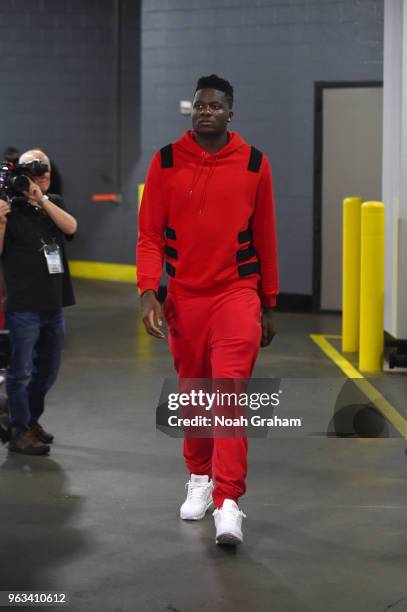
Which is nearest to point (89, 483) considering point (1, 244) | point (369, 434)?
point (1, 244)

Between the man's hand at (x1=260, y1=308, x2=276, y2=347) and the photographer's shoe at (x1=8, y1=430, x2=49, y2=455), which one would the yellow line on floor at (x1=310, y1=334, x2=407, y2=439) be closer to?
the man's hand at (x1=260, y1=308, x2=276, y2=347)

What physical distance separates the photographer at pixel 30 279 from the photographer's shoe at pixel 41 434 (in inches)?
4.2

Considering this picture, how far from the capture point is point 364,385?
8703mm

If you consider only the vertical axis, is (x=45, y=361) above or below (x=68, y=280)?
below

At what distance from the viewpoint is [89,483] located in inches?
237

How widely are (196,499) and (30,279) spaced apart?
5.86 ft

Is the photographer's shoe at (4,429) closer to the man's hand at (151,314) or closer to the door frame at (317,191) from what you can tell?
the man's hand at (151,314)

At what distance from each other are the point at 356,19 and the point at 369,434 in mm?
6974

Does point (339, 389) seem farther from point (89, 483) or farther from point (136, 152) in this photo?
point (136, 152)

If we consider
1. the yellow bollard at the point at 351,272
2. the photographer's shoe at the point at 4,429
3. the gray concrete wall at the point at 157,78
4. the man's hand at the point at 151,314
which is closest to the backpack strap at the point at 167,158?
the man's hand at the point at 151,314

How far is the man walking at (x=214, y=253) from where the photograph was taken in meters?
4.94

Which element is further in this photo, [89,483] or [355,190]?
[355,190]

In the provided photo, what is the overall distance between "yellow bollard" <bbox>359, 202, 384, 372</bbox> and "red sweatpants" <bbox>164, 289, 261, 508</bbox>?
4307 mm

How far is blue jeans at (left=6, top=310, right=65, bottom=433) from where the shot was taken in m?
6.42
